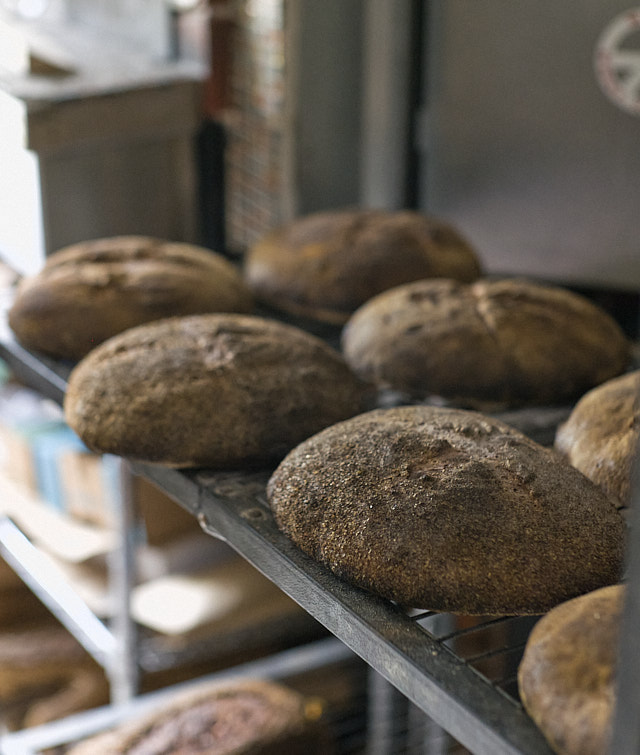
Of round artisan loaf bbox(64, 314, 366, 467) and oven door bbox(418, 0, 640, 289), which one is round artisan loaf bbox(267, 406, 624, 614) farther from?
oven door bbox(418, 0, 640, 289)

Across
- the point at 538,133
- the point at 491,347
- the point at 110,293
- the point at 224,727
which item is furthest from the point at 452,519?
the point at 538,133

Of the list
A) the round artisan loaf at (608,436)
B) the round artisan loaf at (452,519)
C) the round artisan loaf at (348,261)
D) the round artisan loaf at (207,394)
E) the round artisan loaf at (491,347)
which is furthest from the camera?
the round artisan loaf at (348,261)

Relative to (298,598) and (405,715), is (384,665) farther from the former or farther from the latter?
(405,715)

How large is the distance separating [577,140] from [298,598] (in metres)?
1.14

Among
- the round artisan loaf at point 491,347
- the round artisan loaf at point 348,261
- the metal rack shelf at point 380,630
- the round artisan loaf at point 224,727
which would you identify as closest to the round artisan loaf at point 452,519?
the metal rack shelf at point 380,630

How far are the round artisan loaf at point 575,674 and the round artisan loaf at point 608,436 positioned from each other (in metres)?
0.25

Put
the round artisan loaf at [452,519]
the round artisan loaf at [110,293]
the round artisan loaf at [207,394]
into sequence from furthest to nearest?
the round artisan loaf at [110,293], the round artisan loaf at [207,394], the round artisan loaf at [452,519]

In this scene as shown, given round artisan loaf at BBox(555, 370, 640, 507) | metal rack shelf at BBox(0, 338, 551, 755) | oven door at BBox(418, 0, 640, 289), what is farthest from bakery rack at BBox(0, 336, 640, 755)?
oven door at BBox(418, 0, 640, 289)

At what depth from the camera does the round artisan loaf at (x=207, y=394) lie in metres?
1.12

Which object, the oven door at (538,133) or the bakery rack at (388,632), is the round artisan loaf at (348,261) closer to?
the oven door at (538,133)

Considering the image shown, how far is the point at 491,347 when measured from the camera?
4.33 feet

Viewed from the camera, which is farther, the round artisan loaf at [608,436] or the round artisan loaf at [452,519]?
the round artisan loaf at [608,436]

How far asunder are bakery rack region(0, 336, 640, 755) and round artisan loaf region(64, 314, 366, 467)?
44mm

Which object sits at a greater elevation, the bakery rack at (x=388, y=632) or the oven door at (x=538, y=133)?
the oven door at (x=538, y=133)
